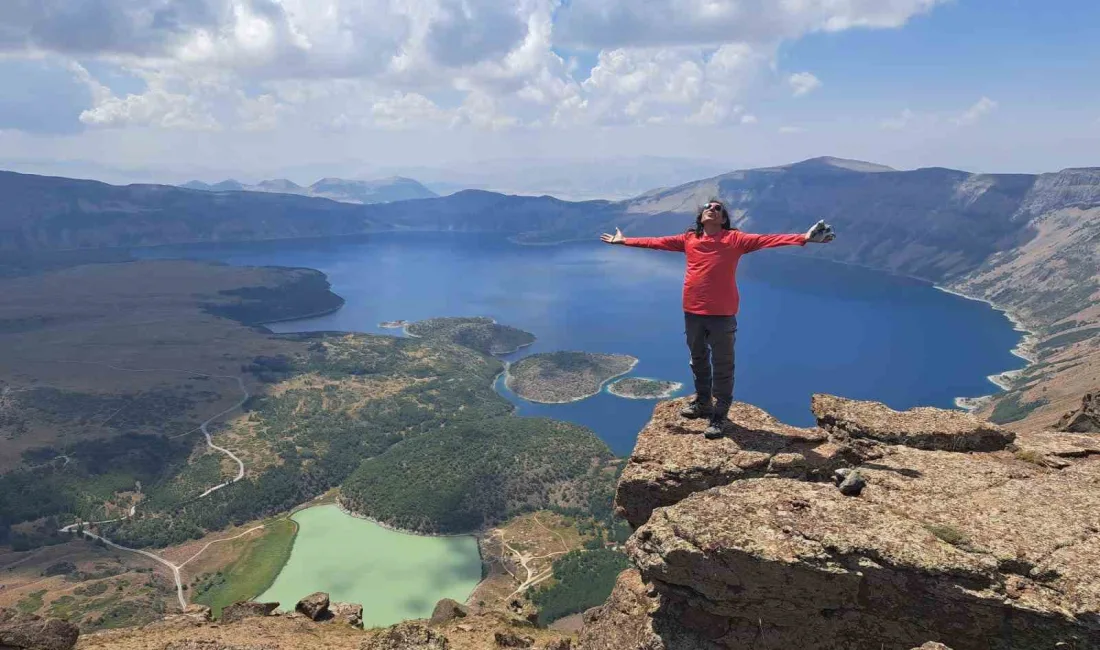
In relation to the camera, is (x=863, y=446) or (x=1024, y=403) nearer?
(x=863, y=446)

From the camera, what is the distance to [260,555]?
331 ft

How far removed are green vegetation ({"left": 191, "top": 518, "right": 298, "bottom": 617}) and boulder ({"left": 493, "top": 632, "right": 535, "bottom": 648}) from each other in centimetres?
7814

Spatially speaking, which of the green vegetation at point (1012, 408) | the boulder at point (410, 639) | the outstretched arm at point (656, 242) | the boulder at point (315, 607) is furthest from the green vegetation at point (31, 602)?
the green vegetation at point (1012, 408)

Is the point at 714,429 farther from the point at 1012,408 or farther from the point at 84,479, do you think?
the point at 1012,408

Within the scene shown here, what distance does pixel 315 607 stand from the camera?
22109 mm

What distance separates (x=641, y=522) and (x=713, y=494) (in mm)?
3229

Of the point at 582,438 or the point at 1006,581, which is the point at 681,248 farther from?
the point at 582,438

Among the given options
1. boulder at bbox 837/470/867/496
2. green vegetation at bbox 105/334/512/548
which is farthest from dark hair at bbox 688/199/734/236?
green vegetation at bbox 105/334/512/548

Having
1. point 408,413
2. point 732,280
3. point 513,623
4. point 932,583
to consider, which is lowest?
point 408,413

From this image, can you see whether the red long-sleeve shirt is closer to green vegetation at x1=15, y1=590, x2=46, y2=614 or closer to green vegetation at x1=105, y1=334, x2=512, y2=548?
green vegetation at x1=15, y1=590, x2=46, y2=614

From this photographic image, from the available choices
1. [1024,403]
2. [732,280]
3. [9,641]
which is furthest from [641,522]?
[1024,403]

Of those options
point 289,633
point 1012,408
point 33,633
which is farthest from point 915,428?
point 1012,408

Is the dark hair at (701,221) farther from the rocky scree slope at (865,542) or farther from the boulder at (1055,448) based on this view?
the boulder at (1055,448)

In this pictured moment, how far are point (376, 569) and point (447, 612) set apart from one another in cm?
8248
